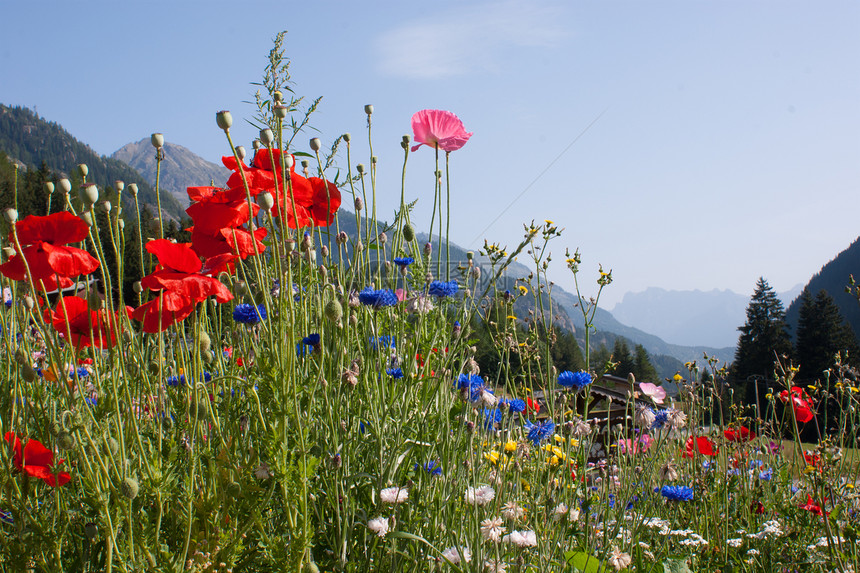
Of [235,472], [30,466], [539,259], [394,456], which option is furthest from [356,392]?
[539,259]

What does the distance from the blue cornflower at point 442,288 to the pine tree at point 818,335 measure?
3590 centimetres

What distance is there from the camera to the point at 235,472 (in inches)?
46.1

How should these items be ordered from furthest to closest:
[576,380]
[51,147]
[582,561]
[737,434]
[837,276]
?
1. [51,147]
2. [837,276]
3. [737,434]
4. [576,380]
5. [582,561]

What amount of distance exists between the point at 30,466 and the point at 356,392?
861 millimetres

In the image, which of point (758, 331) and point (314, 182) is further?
point (758, 331)

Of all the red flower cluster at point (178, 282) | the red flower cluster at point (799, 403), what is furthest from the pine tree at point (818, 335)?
the red flower cluster at point (178, 282)

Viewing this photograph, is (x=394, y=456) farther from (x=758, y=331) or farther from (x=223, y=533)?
(x=758, y=331)

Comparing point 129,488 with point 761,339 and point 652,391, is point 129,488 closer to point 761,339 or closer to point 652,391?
point 652,391

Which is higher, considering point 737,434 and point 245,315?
point 245,315

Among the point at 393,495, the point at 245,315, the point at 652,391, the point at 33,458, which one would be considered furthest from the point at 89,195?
the point at 652,391

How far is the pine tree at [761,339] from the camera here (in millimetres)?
33062

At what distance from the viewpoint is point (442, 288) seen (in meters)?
1.86

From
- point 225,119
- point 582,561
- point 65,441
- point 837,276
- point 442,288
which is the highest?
point 837,276

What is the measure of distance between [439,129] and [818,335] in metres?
37.9
